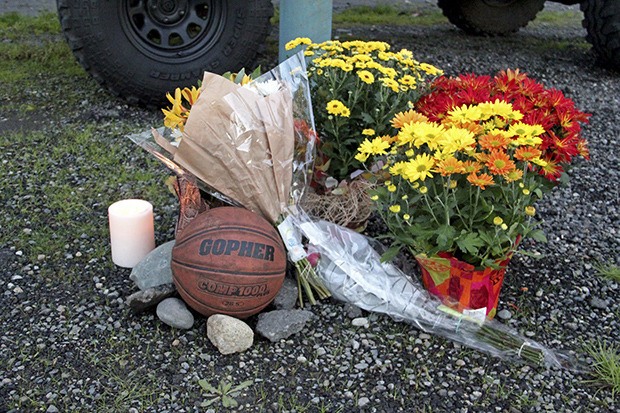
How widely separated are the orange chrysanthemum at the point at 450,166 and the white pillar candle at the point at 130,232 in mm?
1218

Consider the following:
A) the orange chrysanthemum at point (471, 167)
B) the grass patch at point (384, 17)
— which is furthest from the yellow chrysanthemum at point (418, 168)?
the grass patch at point (384, 17)

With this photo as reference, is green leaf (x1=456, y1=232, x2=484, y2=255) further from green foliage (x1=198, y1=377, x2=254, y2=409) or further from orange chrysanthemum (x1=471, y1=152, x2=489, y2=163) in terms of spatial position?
green foliage (x1=198, y1=377, x2=254, y2=409)

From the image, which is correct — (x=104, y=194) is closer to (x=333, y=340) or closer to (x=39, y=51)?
(x=333, y=340)

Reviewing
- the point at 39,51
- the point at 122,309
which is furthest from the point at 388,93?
the point at 39,51

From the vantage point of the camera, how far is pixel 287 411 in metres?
2.38

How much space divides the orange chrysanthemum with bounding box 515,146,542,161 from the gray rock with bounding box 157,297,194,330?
129cm

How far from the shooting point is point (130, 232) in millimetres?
3002

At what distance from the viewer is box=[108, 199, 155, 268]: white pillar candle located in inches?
118

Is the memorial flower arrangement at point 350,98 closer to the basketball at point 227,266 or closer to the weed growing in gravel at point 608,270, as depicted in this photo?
the basketball at point 227,266

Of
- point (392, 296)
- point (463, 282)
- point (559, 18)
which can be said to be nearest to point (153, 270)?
point (392, 296)

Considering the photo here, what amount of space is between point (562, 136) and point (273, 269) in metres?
1.30

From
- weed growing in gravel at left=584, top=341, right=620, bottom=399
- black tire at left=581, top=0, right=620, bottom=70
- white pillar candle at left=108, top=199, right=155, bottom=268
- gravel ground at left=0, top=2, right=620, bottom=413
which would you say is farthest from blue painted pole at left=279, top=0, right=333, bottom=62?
black tire at left=581, top=0, right=620, bottom=70

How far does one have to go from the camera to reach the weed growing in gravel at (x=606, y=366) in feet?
8.29

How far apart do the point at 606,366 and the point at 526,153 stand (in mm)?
786
